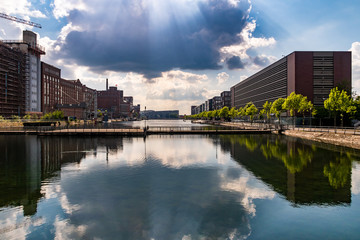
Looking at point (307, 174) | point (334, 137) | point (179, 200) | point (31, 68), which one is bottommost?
point (179, 200)

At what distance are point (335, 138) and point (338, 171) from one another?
32000 mm

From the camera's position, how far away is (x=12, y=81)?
473ft

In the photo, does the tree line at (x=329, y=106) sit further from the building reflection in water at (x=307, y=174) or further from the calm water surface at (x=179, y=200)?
the calm water surface at (x=179, y=200)

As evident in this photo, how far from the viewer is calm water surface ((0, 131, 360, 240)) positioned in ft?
48.7

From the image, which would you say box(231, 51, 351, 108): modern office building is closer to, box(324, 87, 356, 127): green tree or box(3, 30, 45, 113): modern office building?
box(324, 87, 356, 127): green tree

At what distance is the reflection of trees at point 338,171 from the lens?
2516 centimetres

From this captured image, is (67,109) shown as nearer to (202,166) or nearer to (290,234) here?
(202,166)

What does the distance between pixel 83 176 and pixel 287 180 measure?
21758mm

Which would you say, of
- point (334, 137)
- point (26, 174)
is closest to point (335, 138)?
point (334, 137)

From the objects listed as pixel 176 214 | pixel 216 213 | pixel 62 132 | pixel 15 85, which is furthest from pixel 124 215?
pixel 15 85

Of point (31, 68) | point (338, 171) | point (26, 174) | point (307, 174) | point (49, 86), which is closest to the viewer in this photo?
point (26, 174)

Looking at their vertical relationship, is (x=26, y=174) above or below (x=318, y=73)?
below

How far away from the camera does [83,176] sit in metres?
27.3

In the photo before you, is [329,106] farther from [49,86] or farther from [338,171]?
[49,86]
